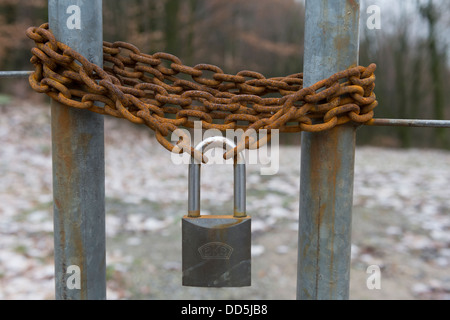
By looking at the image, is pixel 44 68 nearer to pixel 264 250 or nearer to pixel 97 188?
pixel 97 188

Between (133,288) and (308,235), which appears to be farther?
(133,288)

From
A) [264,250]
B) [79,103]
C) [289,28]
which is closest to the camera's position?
[79,103]

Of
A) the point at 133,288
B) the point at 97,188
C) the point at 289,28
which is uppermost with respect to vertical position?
the point at 289,28

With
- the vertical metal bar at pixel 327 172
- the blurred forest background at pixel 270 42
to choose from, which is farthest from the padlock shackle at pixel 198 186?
the blurred forest background at pixel 270 42

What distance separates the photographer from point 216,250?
0.87 m

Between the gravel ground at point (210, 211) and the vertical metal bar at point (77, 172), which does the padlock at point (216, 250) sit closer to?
the vertical metal bar at point (77, 172)

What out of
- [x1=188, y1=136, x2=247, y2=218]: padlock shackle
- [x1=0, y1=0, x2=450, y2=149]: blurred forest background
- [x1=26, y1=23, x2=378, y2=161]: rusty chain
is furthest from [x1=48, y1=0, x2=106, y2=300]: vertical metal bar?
[x1=0, y1=0, x2=450, y2=149]: blurred forest background

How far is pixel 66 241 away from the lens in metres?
0.88

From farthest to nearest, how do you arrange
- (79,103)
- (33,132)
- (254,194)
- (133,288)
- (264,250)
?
(33,132) < (254,194) < (264,250) < (133,288) < (79,103)

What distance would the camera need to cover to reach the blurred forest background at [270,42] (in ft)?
34.4

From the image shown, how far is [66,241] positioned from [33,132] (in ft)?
22.1

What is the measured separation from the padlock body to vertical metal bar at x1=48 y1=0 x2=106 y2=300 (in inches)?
8.3

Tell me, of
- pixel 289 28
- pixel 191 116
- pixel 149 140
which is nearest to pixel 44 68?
pixel 191 116

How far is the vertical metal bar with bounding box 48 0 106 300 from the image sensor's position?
0.84 m
